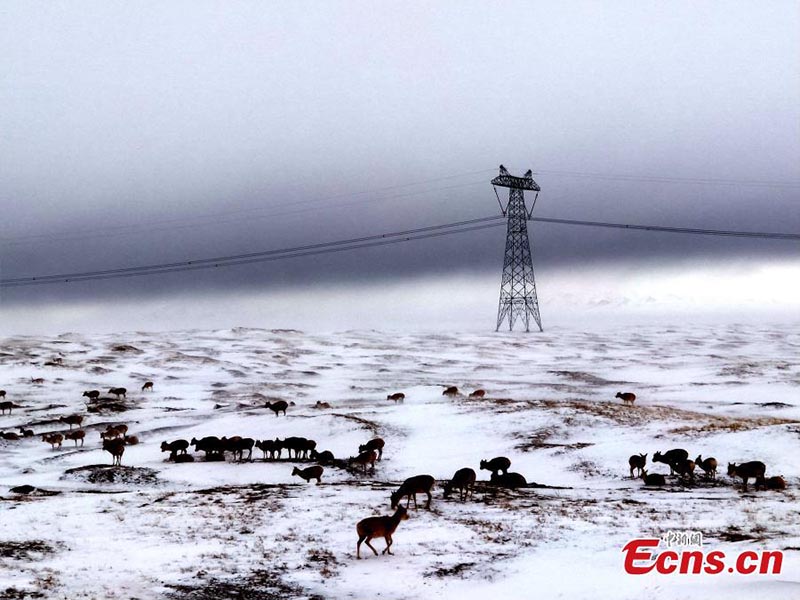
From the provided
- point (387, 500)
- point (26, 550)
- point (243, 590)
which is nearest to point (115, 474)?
point (26, 550)

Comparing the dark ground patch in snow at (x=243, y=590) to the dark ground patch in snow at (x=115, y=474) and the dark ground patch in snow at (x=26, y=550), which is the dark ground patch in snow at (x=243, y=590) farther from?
the dark ground patch in snow at (x=115, y=474)

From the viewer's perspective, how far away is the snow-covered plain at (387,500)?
474 inches

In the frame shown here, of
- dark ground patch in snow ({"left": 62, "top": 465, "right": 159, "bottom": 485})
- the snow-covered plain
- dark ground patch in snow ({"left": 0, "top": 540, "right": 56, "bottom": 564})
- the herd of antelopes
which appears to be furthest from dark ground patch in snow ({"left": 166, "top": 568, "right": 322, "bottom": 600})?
dark ground patch in snow ({"left": 62, "top": 465, "right": 159, "bottom": 485})

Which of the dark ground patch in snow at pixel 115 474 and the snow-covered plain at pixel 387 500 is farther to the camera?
the dark ground patch in snow at pixel 115 474

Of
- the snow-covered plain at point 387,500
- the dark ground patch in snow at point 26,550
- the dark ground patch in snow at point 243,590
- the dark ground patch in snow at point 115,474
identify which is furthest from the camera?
the dark ground patch in snow at point 115,474

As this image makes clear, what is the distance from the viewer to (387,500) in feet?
60.9

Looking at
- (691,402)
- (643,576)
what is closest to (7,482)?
(643,576)

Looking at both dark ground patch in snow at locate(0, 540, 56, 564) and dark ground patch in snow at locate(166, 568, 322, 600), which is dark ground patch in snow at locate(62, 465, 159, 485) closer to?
dark ground patch in snow at locate(0, 540, 56, 564)

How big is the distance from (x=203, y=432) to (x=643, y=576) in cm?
2971

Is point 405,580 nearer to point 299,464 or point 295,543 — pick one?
point 295,543

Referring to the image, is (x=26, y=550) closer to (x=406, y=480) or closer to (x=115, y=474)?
(x=406, y=480)

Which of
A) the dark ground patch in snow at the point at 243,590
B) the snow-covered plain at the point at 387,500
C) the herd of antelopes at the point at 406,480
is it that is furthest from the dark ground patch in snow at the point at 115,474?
the dark ground patch in snow at the point at 243,590

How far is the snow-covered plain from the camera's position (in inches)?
474

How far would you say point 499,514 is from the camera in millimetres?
16875
